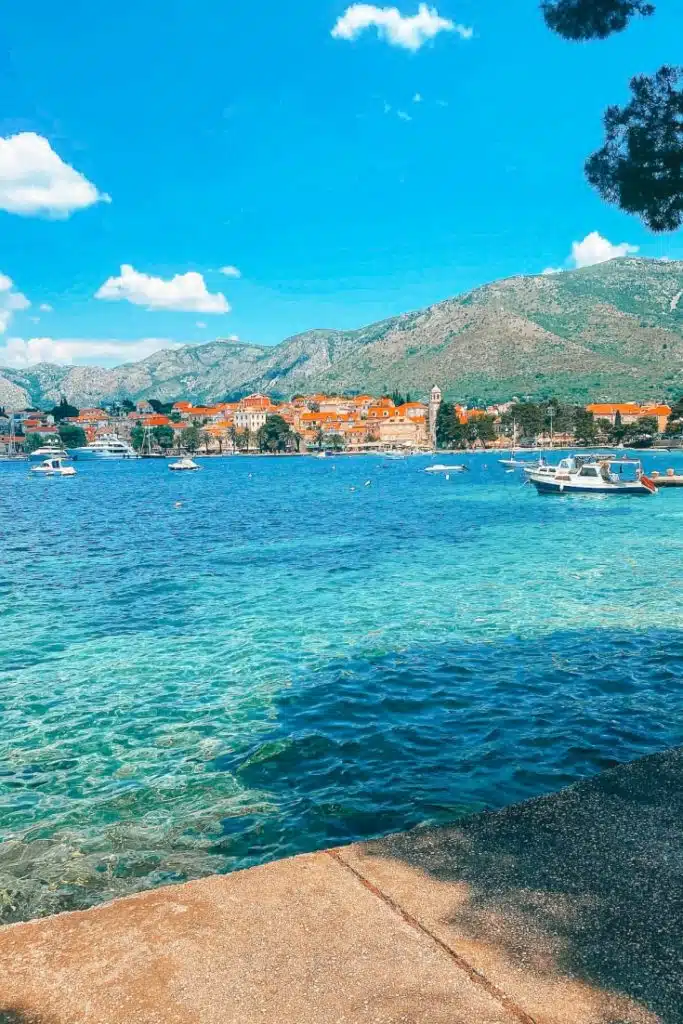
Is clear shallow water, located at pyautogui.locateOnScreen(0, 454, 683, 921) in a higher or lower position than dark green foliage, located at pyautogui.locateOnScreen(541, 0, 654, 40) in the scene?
lower

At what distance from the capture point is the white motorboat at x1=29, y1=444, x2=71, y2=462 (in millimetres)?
167875

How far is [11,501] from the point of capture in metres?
61.0

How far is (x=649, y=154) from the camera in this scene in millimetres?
8867

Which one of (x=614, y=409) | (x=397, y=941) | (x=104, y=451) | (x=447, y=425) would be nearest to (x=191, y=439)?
(x=104, y=451)

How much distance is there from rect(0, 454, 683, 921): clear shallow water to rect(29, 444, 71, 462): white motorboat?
154 meters

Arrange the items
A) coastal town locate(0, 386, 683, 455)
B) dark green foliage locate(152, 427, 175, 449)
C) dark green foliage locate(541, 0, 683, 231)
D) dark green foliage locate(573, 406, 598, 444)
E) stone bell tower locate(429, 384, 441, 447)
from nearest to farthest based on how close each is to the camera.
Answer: dark green foliage locate(541, 0, 683, 231) → dark green foliage locate(573, 406, 598, 444) → coastal town locate(0, 386, 683, 455) → stone bell tower locate(429, 384, 441, 447) → dark green foliage locate(152, 427, 175, 449)

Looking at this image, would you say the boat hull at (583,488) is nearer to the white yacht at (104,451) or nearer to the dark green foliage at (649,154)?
the dark green foliage at (649,154)

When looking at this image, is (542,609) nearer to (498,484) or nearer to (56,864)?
(56,864)

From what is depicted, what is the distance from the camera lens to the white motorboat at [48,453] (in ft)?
551

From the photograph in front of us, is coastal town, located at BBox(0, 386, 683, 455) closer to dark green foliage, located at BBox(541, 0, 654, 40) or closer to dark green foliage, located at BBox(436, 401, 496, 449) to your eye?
dark green foliage, located at BBox(436, 401, 496, 449)

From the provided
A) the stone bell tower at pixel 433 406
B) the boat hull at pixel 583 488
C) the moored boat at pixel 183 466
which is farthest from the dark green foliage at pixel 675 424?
the boat hull at pixel 583 488

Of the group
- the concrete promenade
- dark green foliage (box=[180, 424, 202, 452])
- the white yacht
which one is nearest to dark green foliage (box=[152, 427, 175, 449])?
dark green foliage (box=[180, 424, 202, 452])

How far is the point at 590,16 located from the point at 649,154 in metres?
2.01

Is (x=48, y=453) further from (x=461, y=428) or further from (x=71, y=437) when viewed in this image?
(x=461, y=428)
